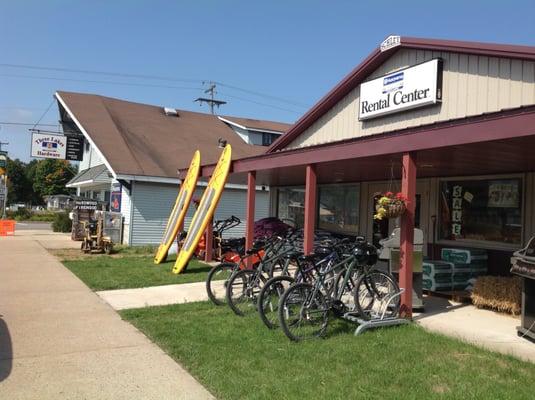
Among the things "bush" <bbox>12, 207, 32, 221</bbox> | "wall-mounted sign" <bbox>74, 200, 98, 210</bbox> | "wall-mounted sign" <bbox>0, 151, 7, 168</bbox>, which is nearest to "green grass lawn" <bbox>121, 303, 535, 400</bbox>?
"wall-mounted sign" <bbox>74, 200, 98, 210</bbox>

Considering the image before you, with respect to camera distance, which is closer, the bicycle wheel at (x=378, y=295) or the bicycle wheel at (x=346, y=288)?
the bicycle wheel at (x=346, y=288)

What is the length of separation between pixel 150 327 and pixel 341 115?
7.92 metres

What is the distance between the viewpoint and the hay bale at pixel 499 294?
7.88 meters

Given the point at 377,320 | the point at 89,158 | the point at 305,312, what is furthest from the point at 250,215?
the point at 89,158

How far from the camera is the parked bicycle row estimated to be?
6297mm

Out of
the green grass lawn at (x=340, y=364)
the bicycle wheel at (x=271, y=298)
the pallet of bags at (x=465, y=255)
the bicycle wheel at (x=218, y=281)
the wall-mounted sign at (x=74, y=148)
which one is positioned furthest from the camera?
the wall-mounted sign at (x=74, y=148)

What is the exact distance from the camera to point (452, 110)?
32.4 ft

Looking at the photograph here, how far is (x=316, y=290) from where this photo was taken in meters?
6.39

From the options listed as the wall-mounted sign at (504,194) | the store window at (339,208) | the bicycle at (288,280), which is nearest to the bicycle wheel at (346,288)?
the bicycle at (288,280)

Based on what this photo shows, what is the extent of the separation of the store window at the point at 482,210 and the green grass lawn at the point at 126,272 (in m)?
5.59

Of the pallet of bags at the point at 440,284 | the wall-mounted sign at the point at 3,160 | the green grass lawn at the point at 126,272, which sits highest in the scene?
the wall-mounted sign at the point at 3,160

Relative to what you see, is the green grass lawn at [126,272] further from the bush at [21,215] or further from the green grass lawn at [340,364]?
the bush at [21,215]

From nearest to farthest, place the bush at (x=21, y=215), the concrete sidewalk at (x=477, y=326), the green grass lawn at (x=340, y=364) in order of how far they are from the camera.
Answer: the green grass lawn at (x=340, y=364) → the concrete sidewalk at (x=477, y=326) → the bush at (x=21, y=215)

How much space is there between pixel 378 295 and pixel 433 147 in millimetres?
2153
